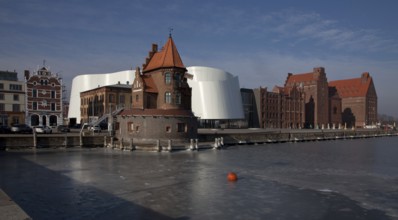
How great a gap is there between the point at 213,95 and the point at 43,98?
162 ft

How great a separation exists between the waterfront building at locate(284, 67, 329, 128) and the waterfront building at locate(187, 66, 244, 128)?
33.2 metres

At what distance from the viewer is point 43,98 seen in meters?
78.8

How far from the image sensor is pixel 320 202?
59.5 ft

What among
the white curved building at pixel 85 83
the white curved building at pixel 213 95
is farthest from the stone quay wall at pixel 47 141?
the white curved building at pixel 85 83

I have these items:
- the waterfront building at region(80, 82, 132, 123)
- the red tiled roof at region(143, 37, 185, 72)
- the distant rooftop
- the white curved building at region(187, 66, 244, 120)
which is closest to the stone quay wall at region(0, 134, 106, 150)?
the red tiled roof at region(143, 37, 185, 72)

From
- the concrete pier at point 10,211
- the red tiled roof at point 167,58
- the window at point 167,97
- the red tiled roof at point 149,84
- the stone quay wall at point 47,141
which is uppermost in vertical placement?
the red tiled roof at point 167,58

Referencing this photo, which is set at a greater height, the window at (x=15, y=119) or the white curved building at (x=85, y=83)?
the white curved building at (x=85, y=83)

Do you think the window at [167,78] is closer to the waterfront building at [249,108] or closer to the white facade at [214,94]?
the white facade at [214,94]

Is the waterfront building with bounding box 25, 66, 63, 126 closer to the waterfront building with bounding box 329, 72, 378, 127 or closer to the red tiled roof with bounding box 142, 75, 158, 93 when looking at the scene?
the red tiled roof with bounding box 142, 75, 158, 93

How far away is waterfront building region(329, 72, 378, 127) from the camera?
154 meters

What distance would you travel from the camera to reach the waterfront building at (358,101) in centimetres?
15412

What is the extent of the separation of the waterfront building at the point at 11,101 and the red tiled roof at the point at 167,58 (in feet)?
117

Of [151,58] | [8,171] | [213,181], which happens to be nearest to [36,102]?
[151,58]

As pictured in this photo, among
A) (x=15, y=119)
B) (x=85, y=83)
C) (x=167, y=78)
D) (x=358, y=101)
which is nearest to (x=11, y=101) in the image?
(x=15, y=119)
